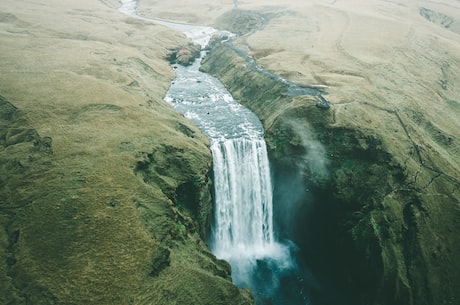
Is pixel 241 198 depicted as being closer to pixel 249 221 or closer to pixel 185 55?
pixel 249 221

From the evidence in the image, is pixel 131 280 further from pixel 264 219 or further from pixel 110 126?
pixel 264 219

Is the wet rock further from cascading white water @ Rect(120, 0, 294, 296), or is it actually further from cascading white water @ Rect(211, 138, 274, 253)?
cascading white water @ Rect(211, 138, 274, 253)

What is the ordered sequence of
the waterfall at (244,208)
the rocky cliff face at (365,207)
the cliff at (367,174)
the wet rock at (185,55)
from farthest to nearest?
the wet rock at (185,55), the waterfall at (244,208), the cliff at (367,174), the rocky cliff face at (365,207)

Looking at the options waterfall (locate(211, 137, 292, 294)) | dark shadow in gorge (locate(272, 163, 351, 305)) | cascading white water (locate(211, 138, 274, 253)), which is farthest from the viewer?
cascading white water (locate(211, 138, 274, 253))

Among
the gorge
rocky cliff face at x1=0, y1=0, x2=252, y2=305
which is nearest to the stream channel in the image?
the gorge

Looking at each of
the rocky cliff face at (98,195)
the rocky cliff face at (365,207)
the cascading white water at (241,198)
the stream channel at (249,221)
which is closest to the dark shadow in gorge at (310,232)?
the rocky cliff face at (365,207)

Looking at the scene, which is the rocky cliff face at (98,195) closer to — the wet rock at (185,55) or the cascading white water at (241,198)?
the cascading white water at (241,198)

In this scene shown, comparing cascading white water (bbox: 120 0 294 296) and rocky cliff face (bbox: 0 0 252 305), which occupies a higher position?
rocky cliff face (bbox: 0 0 252 305)

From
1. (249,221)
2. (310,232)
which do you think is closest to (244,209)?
(249,221)
